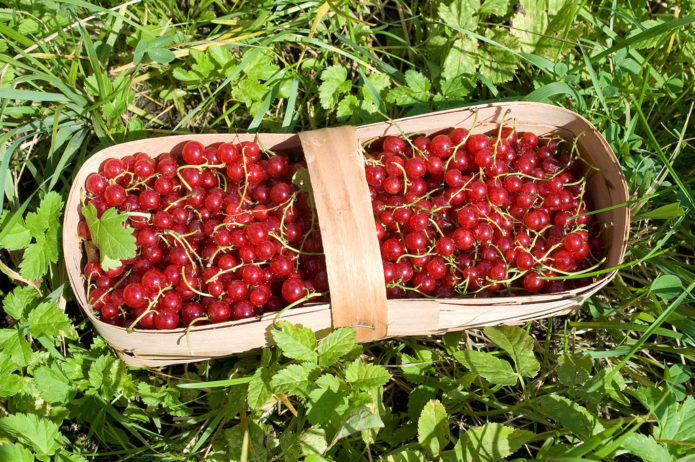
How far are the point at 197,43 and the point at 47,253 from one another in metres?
0.86

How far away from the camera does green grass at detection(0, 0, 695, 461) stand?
1478 millimetres

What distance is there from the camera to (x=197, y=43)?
194 centimetres

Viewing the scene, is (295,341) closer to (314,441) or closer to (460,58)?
(314,441)

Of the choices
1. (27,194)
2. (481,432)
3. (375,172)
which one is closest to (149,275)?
(375,172)

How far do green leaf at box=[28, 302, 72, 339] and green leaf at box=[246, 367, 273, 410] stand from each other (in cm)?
59

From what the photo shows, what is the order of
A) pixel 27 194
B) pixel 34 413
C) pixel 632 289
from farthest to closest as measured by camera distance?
pixel 27 194 → pixel 632 289 → pixel 34 413

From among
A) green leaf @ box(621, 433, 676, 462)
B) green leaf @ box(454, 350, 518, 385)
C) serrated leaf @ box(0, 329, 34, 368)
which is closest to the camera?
green leaf @ box(621, 433, 676, 462)

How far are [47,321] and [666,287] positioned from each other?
1850 millimetres

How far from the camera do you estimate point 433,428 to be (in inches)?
57.4

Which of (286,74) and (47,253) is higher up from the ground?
(286,74)

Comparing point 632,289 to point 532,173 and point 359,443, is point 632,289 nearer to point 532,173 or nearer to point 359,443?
point 532,173

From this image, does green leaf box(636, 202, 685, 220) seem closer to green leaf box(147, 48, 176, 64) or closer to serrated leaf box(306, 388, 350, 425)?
serrated leaf box(306, 388, 350, 425)

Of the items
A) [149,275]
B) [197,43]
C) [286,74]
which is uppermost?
[197,43]

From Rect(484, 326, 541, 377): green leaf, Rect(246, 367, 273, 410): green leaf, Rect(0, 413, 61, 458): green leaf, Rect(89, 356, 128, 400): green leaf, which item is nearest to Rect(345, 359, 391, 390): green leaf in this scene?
Rect(246, 367, 273, 410): green leaf
